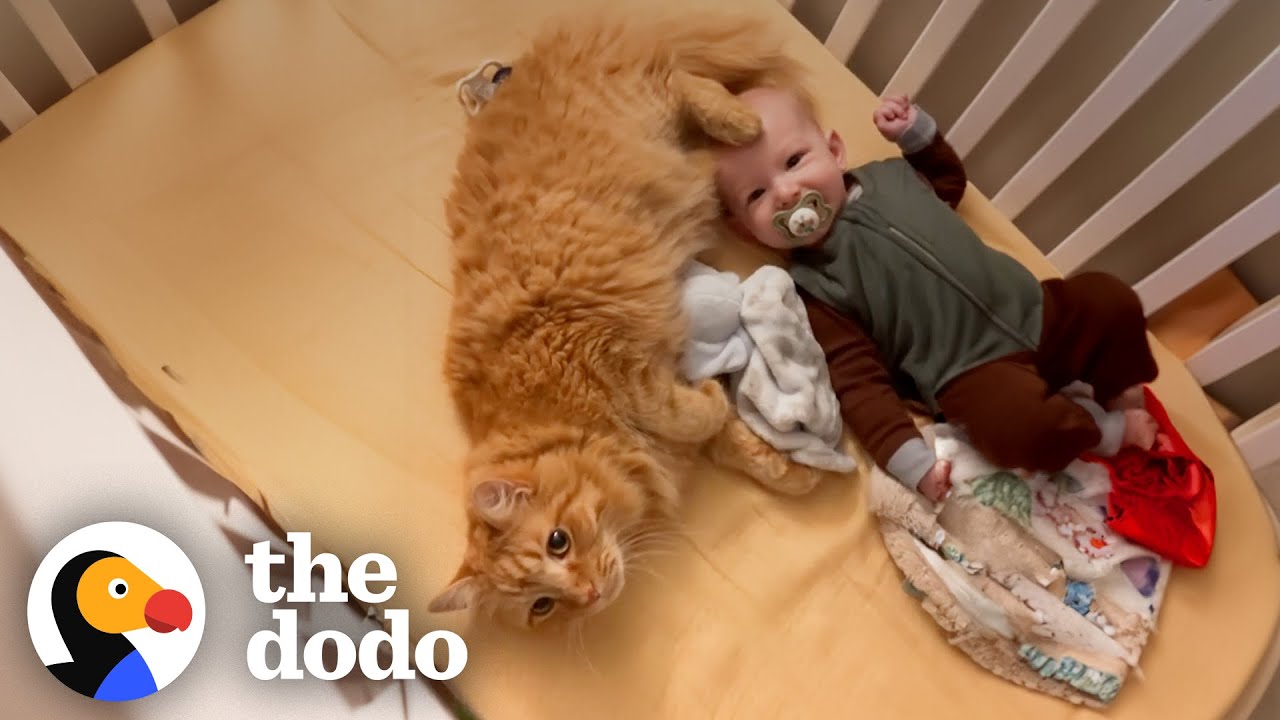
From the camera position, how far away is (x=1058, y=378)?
103 centimetres

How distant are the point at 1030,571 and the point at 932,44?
717 mm

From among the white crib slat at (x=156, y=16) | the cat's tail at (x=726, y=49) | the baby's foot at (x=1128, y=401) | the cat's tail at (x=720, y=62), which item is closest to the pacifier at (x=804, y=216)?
→ the cat's tail at (x=720, y=62)

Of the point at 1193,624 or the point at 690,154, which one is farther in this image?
the point at 690,154

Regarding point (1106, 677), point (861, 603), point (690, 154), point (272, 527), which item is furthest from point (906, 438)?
point (272, 527)

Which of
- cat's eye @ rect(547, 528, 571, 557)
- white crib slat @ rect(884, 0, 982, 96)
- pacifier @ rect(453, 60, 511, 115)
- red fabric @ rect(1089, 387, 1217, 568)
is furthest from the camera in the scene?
pacifier @ rect(453, 60, 511, 115)

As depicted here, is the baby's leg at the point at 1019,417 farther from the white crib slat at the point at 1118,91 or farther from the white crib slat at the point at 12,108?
the white crib slat at the point at 12,108

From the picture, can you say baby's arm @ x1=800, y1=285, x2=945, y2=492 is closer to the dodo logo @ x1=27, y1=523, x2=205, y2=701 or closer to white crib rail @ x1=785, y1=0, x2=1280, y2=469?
white crib rail @ x1=785, y1=0, x2=1280, y2=469

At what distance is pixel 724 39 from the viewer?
116 centimetres

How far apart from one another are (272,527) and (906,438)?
79 cm

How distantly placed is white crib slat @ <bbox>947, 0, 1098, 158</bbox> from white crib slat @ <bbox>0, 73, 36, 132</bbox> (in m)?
1.33

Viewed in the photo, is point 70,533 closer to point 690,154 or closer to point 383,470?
point 383,470

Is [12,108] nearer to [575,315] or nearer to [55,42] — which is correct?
[55,42]

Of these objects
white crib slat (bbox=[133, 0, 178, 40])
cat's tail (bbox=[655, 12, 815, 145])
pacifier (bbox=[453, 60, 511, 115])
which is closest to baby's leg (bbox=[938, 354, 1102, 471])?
cat's tail (bbox=[655, 12, 815, 145])

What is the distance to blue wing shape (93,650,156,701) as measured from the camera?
781 millimetres
